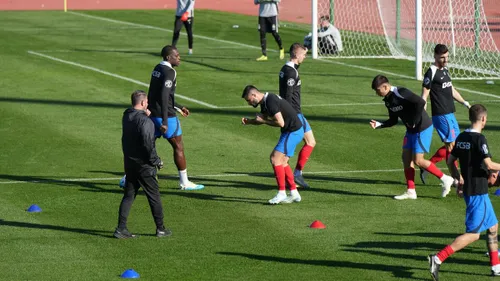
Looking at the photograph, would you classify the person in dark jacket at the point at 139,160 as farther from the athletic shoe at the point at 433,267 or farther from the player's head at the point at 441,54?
the player's head at the point at 441,54

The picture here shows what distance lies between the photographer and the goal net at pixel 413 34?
30.5m

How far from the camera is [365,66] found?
31109 millimetres

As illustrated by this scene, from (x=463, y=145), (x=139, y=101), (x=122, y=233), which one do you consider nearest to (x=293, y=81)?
(x=139, y=101)

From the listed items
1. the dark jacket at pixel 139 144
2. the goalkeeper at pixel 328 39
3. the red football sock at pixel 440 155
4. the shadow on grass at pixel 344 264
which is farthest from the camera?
the goalkeeper at pixel 328 39

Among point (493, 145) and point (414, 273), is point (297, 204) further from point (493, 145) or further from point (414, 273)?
point (493, 145)

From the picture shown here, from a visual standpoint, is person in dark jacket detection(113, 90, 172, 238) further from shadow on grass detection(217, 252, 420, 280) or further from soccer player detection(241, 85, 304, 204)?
soccer player detection(241, 85, 304, 204)

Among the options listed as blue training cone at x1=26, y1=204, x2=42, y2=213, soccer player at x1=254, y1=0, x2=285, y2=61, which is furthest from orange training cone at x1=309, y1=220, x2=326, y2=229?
soccer player at x1=254, y1=0, x2=285, y2=61

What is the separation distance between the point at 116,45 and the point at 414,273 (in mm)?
24885

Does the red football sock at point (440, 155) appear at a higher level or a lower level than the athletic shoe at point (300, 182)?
higher

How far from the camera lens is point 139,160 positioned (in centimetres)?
1347

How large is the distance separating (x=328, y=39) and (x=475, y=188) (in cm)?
2193

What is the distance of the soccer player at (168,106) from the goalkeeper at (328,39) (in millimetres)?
16653

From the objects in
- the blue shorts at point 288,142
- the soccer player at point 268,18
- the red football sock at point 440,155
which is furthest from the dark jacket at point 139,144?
the soccer player at point 268,18

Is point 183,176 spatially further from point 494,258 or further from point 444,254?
point 494,258
